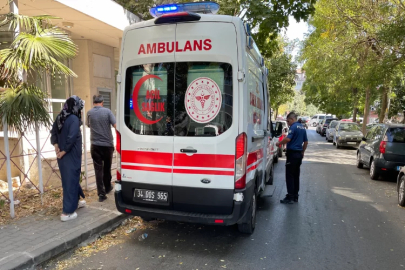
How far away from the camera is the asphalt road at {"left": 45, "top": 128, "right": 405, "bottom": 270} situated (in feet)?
12.3

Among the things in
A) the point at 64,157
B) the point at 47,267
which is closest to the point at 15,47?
the point at 64,157

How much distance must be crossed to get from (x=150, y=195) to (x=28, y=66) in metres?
2.75

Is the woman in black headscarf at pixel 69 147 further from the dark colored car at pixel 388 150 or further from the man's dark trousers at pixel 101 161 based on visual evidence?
the dark colored car at pixel 388 150

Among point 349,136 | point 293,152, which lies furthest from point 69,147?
point 349,136

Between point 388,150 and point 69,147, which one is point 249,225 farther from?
point 388,150

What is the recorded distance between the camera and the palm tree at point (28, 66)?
4436 millimetres

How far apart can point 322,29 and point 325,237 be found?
1677cm

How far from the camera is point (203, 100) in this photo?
3.84m

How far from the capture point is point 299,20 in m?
8.69

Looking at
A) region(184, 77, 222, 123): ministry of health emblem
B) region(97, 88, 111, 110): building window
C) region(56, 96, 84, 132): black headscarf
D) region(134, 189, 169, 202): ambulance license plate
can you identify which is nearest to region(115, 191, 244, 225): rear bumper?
region(134, 189, 169, 202): ambulance license plate

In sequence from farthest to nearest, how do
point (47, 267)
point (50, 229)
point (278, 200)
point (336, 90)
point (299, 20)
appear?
1. point (336, 90)
2. point (299, 20)
3. point (278, 200)
4. point (50, 229)
5. point (47, 267)

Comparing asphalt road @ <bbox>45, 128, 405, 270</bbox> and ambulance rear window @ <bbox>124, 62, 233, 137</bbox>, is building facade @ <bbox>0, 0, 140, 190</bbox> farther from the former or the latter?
asphalt road @ <bbox>45, 128, 405, 270</bbox>

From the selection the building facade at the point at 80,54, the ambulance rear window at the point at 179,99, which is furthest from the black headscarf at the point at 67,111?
the ambulance rear window at the point at 179,99

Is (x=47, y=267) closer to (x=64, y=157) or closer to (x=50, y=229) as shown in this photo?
(x=50, y=229)
